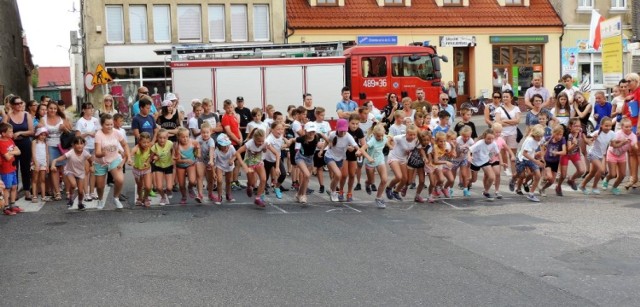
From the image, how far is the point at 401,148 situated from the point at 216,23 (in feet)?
88.1

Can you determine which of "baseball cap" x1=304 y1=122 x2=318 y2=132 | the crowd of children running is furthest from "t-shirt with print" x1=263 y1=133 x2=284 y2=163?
"baseball cap" x1=304 y1=122 x2=318 y2=132

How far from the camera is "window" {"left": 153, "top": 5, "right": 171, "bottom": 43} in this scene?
127ft

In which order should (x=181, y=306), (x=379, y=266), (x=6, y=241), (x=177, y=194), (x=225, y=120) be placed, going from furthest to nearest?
1. (x=225, y=120)
2. (x=177, y=194)
3. (x=6, y=241)
4. (x=379, y=266)
5. (x=181, y=306)

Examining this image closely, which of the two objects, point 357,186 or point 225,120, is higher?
point 225,120

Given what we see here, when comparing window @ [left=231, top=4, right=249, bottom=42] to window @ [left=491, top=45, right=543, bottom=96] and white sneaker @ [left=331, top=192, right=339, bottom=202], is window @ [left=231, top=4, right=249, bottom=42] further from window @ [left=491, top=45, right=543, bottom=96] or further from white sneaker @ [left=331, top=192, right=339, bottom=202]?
white sneaker @ [left=331, top=192, right=339, bottom=202]

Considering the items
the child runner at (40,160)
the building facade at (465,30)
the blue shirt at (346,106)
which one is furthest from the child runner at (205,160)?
the building facade at (465,30)

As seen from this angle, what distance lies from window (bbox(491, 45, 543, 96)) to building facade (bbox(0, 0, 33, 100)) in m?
22.4

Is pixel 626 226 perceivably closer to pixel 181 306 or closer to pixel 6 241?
pixel 181 306

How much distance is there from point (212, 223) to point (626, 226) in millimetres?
5567

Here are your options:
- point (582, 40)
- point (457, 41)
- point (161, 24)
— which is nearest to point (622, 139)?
point (457, 41)

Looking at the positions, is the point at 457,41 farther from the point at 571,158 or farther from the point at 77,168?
the point at 77,168

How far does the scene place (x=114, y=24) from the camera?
3850cm

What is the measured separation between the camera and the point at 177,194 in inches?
603

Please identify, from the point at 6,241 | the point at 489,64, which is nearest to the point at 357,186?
the point at 6,241
